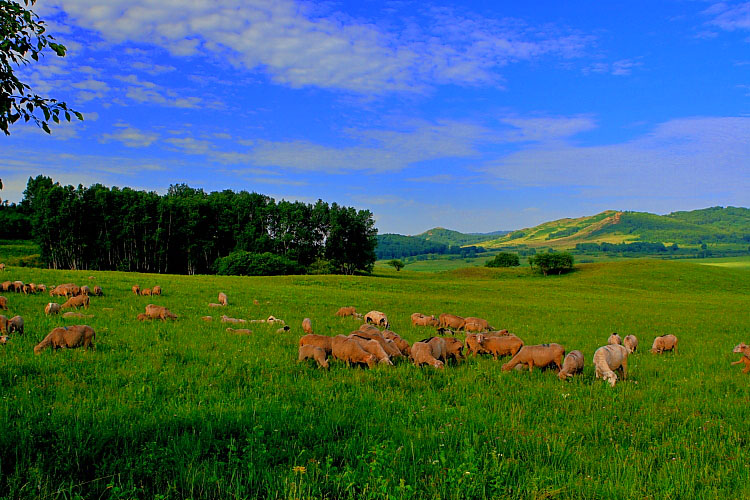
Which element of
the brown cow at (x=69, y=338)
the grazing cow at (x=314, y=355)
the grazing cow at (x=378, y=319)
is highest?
the brown cow at (x=69, y=338)

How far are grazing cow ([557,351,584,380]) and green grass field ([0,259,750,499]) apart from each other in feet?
1.13

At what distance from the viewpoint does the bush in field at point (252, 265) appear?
81438mm

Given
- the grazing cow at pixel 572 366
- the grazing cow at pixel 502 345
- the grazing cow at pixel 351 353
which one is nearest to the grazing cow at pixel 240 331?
Answer: the grazing cow at pixel 351 353

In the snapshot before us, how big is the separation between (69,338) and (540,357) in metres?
13.3

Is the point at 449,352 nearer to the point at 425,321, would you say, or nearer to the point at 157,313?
the point at 425,321

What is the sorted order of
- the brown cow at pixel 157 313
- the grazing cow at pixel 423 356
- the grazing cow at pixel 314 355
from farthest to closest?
the brown cow at pixel 157 313
the grazing cow at pixel 423 356
the grazing cow at pixel 314 355

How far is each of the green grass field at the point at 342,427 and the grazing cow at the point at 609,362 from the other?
22.5 inches

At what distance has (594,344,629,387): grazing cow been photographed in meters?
11.2

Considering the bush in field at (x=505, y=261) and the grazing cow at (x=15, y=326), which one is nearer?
the grazing cow at (x=15, y=326)

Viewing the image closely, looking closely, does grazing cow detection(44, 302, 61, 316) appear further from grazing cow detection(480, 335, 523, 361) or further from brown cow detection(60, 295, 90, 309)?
grazing cow detection(480, 335, 523, 361)

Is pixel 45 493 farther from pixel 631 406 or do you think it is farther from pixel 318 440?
pixel 631 406

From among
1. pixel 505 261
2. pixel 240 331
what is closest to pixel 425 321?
pixel 240 331

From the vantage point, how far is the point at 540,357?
40.7 ft

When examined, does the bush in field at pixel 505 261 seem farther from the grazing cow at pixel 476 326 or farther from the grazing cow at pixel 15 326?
the grazing cow at pixel 15 326
